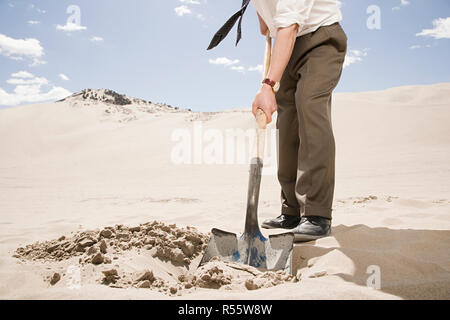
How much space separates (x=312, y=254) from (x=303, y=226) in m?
0.31

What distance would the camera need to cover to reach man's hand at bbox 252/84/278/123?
1883 millimetres

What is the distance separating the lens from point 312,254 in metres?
1.79

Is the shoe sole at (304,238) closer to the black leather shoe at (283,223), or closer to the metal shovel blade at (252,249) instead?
the metal shovel blade at (252,249)

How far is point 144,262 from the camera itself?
165 centimetres

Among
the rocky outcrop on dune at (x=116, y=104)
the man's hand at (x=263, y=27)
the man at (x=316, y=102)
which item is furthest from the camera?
the rocky outcrop on dune at (x=116, y=104)

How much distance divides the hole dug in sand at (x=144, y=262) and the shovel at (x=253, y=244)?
12 cm

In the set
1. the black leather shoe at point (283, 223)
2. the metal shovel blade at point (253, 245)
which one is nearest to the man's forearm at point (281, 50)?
the metal shovel blade at point (253, 245)

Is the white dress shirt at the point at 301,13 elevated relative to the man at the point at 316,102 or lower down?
elevated

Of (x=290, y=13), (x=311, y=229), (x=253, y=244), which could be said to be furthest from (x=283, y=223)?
(x=290, y=13)

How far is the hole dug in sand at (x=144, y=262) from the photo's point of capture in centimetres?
138

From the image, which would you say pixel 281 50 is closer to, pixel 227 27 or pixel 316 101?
pixel 316 101

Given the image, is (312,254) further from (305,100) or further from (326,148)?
(305,100)

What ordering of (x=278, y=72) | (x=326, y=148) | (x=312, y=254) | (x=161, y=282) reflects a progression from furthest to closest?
(x=326, y=148)
(x=278, y=72)
(x=312, y=254)
(x=161, y=282)
